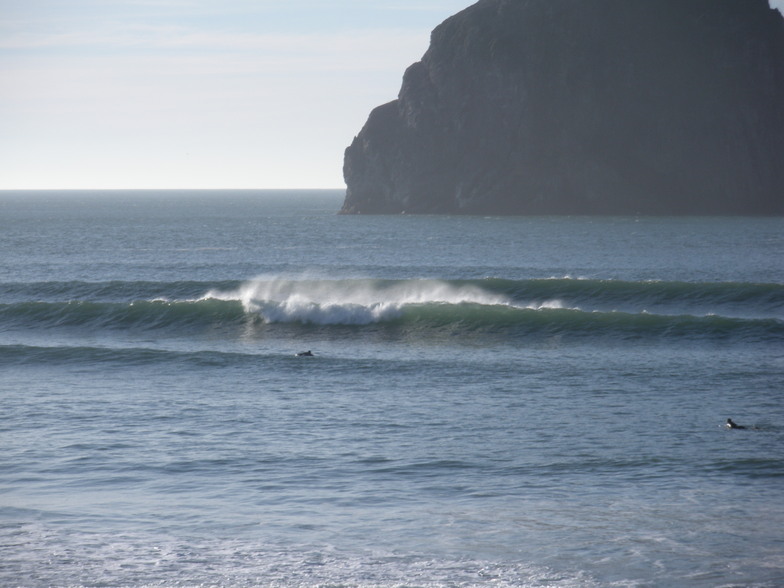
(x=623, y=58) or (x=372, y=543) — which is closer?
(x=372, y=543)

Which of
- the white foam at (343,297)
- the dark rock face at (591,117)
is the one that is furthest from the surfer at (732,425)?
the dark rock face at (591,117)

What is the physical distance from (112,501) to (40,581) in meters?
2.89

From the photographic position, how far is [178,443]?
18156mm

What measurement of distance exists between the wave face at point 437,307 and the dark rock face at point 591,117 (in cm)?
9004

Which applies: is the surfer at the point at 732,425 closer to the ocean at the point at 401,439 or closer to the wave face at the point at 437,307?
the ocean at the point at 401,439

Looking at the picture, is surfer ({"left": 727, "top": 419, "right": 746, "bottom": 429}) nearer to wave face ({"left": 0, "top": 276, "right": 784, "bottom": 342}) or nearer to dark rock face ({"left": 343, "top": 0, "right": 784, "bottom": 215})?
wave face ({"left": 0, "top": 276, "right": 784, "bottom": 342})

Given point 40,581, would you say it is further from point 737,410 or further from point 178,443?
point 737,410

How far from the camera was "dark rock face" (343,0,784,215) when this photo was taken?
13300 centimetres

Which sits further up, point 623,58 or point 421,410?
point 623,58

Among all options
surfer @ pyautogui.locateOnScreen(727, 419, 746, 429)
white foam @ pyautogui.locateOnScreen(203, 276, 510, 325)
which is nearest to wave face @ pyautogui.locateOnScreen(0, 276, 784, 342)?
white foam @ pyautogui.locateOnScreen(203, 276, 510, 325)

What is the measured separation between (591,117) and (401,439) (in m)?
126

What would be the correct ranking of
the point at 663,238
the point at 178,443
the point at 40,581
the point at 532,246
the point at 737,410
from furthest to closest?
the point at 663,238 < the point at 532,246 < the point at 737,410 < the point at 178,443 < the point at 40,581

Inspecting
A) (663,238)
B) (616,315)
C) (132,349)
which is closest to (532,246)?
(663,238)

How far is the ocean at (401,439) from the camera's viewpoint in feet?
41.1
